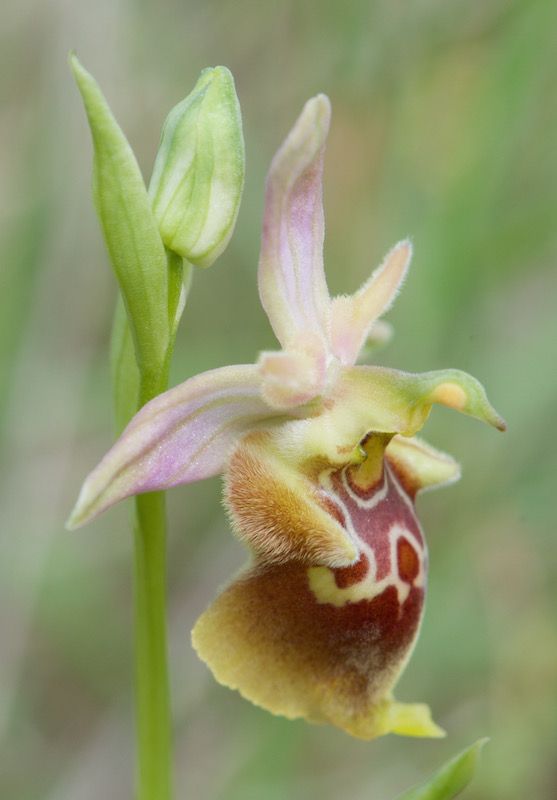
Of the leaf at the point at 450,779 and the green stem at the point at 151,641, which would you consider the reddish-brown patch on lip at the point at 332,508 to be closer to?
the green stem at the point at 151,641

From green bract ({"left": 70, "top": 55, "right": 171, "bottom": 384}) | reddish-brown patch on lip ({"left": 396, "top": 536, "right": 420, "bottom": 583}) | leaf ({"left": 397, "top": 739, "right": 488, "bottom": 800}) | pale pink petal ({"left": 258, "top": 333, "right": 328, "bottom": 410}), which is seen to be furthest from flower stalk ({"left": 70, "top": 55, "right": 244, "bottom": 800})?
leaf ({"left": 397, "top": 739, "right": 488, "bottom": 800})

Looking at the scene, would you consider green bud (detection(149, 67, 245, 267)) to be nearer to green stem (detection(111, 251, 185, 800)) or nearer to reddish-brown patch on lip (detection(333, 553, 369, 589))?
green stem (detection(111, 251, 185, 800))

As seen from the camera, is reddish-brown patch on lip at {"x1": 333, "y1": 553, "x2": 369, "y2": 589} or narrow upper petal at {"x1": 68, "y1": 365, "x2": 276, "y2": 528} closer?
narrow upper petal at {"x1": 68, "y1": 365, "x2": 276, "y2": 528}

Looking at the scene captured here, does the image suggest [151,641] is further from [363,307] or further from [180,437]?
[363,307]

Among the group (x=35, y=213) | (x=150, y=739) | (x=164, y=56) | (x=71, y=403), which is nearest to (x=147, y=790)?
(x=150, y=739)

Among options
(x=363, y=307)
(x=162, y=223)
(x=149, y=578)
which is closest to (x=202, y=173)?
(x=162, y=223)

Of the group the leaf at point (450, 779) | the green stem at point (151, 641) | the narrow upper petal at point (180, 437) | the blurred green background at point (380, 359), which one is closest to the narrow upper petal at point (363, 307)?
the narrow upper petal at point (180, 437)
